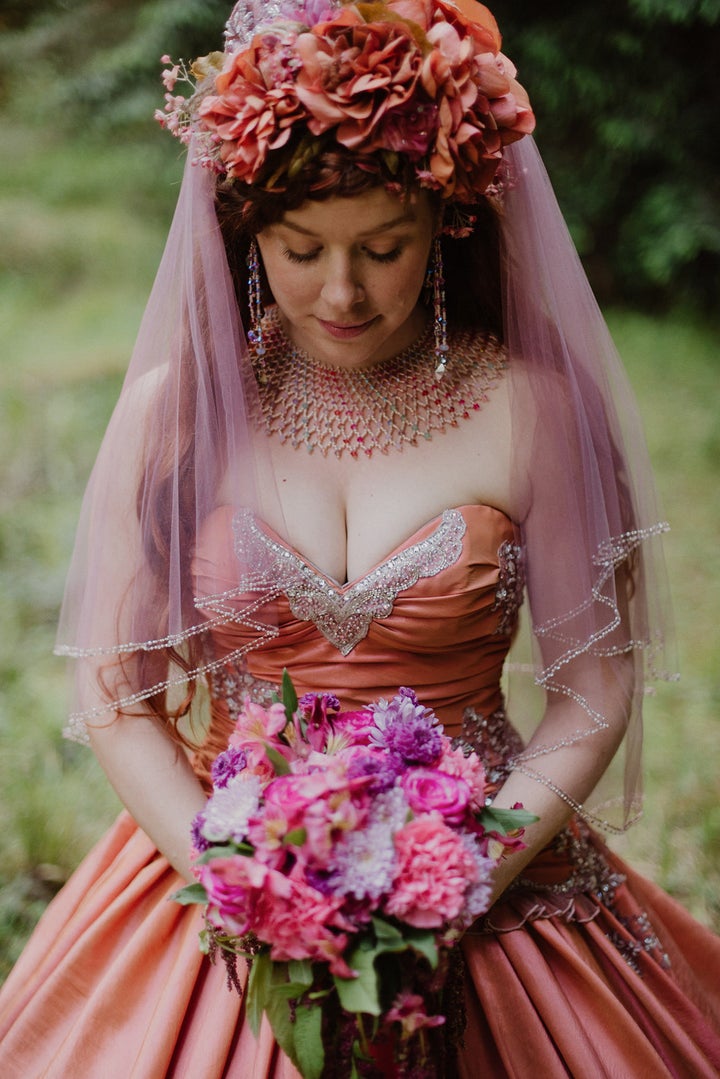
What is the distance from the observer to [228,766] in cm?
112

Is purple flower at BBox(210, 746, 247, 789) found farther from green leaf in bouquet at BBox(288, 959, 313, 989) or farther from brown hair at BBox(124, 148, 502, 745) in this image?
brown hair at BBox(124, 148, 502, 745)

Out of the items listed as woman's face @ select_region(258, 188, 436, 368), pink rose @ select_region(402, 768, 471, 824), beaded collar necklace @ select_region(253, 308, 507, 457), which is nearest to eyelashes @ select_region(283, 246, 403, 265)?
woman's face @ select_region(258, 188, 436, 368)

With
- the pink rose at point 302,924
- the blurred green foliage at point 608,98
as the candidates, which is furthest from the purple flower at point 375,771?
the blurred green foliage at point 608,98

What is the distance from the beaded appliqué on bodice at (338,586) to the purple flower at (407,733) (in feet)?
1.00

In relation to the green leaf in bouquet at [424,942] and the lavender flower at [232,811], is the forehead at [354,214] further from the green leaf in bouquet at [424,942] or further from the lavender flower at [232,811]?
the green leaf in bouquet at [424,942]

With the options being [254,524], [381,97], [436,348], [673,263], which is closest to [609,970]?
[254,524]

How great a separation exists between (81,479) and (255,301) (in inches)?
107

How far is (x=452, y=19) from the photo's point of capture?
1248 millimetres

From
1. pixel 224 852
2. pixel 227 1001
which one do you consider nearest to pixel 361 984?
pixel 224 852

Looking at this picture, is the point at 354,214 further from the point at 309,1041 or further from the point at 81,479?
the point at 81,479

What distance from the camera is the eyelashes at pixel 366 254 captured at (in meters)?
1.31

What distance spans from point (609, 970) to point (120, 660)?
823 millimetres

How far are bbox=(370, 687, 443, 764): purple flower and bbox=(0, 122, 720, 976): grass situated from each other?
1383mm

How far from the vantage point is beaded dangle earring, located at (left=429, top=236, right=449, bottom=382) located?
1.49 m
